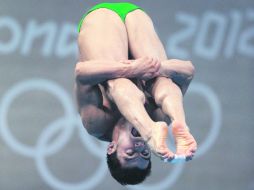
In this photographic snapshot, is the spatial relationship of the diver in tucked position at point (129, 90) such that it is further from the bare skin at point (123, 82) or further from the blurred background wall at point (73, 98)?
the blurred background wall at point (73, 98)

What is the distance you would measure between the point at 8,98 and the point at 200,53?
151 centimetres

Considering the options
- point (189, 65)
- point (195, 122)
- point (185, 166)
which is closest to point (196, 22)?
point (195, 122)

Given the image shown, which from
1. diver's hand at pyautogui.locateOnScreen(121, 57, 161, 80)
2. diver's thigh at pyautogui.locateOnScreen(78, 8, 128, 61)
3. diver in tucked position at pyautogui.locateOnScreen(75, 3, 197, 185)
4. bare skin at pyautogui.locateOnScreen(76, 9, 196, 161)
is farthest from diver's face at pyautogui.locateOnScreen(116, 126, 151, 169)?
diver's thigh at pyautogui.locateOnScreen(78, 8, 128, 61)

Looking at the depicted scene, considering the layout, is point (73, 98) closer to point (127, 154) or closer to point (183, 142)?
point (127, 154)

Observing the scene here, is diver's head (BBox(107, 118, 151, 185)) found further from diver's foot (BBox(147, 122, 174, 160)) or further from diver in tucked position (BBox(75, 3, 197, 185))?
diver's foot (BBox(147, 122, 174, 160))

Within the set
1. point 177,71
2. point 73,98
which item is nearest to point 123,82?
point 177,71

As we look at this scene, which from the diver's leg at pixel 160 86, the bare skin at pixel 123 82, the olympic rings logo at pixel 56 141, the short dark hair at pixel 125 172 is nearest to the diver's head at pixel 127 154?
the short dark hair at pixel 125 172

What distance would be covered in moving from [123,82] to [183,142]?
0.44 meters

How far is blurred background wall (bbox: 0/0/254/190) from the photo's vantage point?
495 centimetres

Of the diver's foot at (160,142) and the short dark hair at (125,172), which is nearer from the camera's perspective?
the diver's foot at (160,142)

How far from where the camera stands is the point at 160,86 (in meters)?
3.17

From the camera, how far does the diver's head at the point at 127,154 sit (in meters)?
3.26

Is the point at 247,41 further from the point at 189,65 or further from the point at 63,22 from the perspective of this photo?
the point at 189,65

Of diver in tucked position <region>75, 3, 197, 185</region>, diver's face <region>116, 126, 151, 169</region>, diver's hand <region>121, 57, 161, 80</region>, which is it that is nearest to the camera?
diver in tucked position <region>75, 3, 197, 185</region>
